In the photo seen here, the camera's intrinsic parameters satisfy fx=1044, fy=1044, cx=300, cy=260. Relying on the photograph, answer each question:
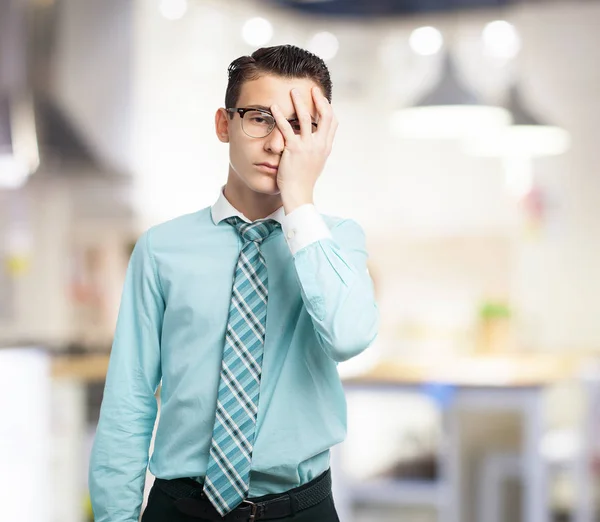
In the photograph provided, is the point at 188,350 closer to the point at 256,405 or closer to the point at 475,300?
the point at 256,405

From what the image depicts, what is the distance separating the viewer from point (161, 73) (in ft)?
17.2

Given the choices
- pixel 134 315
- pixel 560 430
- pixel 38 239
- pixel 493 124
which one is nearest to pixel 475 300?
pixel 560 430

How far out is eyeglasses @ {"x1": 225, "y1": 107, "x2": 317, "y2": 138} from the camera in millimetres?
1178

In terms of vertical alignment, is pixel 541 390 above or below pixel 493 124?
below

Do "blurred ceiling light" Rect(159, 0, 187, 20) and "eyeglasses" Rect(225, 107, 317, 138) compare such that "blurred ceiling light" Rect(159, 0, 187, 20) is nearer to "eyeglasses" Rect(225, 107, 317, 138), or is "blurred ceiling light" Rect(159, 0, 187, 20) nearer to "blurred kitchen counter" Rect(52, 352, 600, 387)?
"blurred kitchen counter" Rect(52, 352, 600, 387)

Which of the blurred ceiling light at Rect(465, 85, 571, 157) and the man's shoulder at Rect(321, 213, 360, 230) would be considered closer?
the man's shoulder at Rect(321, 213, 360, 230)

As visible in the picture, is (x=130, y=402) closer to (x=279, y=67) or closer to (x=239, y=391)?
(x=239, y=391)

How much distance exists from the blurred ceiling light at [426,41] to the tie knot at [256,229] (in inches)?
183

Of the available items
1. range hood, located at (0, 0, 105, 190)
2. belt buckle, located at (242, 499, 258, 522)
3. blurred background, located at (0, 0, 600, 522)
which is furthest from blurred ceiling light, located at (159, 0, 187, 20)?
belt buckle, located at (242, 499, 258, 522)

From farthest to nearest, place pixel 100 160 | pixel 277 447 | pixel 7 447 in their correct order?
1. pixel 100 160
2. pixel 7 447
3. pixel 277 447

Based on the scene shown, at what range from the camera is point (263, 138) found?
3.87 feet

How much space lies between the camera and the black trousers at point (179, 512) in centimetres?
122

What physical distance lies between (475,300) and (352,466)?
48.9 inches

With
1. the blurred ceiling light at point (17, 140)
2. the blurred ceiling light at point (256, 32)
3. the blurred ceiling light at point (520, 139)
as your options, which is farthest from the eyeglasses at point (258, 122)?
the blurred ceiling light at point (256, 32)
